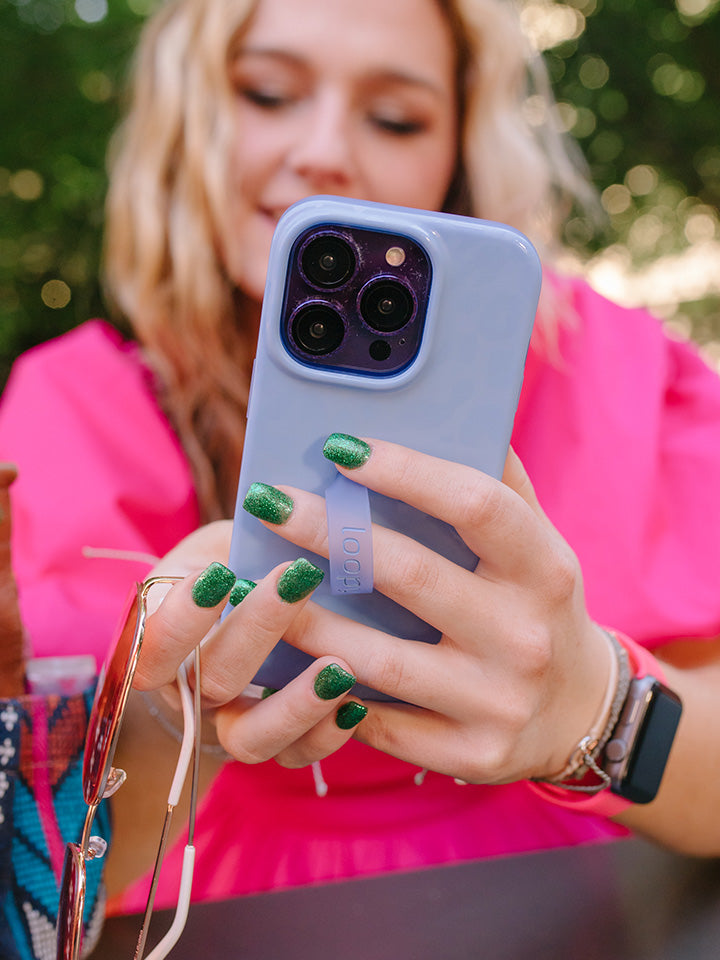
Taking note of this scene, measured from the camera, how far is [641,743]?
0.45m

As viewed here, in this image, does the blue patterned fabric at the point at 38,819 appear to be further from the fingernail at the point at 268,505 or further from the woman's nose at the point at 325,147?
the woman's nose at the point at 325,147

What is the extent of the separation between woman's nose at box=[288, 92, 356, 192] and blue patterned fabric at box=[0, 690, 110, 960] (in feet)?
1.78

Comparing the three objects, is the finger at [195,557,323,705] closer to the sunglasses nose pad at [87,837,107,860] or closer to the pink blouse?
the sunglasses nose pad at [87,837,107,860]

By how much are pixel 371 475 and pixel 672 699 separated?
24 cm

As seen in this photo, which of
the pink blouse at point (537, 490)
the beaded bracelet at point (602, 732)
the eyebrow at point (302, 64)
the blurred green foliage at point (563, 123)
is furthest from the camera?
the blurred green foliage at point (563, 123)

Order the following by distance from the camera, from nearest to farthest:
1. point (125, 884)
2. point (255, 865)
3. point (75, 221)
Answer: point (125, 884), point (255, 865), point (75, 221)

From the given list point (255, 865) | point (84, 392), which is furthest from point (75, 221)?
point (255, 865)

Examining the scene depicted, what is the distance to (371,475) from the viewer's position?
0.35m

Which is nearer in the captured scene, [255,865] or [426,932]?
[426,932]

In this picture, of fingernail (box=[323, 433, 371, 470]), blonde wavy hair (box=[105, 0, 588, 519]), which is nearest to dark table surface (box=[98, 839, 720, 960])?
fingernail (box=[323, 433, 371, 470])

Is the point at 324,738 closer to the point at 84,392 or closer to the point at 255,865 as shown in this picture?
the point at 255,865

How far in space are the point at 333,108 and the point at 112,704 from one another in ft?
2.01

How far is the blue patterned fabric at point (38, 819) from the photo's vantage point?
0.38 meters

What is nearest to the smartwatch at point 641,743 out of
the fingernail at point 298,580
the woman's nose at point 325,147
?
the fingernail at point 298,580
